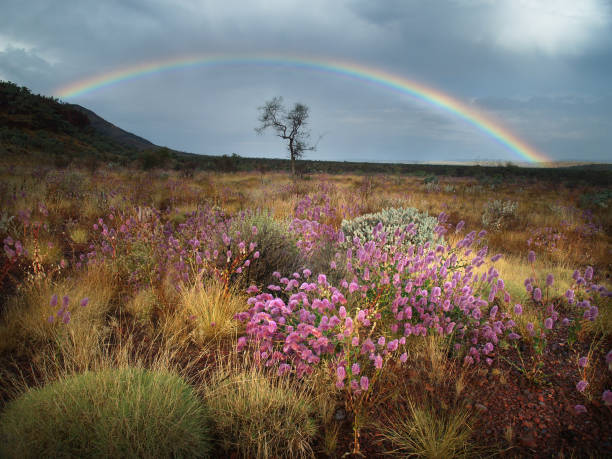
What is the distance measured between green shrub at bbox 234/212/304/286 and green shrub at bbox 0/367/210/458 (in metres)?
1.88

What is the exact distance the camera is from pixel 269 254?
3967 millimetres

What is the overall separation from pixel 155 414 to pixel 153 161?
28.8 metres

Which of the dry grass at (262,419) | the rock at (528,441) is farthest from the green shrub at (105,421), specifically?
the rock at (528,441)

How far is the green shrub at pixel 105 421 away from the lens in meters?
1.47

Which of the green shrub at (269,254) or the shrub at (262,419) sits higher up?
the green shrub at (269,254)

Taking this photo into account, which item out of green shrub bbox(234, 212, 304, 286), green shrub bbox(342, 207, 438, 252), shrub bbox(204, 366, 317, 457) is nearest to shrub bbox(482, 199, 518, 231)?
green shrub bbox(342, 207, 438, 252)

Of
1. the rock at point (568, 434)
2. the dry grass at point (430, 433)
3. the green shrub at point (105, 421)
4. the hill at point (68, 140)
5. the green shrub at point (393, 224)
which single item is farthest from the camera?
the hill at point (68, 140)

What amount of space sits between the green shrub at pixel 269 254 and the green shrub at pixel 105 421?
1.88m

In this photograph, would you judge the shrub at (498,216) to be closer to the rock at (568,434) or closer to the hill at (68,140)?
the rock at (568,434)

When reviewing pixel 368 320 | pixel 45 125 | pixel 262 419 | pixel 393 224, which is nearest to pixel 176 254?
pixel 262 419

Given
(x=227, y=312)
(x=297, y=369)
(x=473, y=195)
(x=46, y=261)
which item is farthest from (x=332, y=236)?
(x=473, y=195)

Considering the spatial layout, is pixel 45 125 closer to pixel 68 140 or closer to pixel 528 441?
pixel 68 140

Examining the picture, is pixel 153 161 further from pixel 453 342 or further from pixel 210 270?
pixel 453 342

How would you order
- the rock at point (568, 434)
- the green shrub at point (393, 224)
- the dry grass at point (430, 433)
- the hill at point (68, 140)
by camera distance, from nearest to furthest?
the dry grass at point (430, 433) → the rock at point (568, 434) → the green shrub at point (393, 224) → the hill at point (68, 140)
